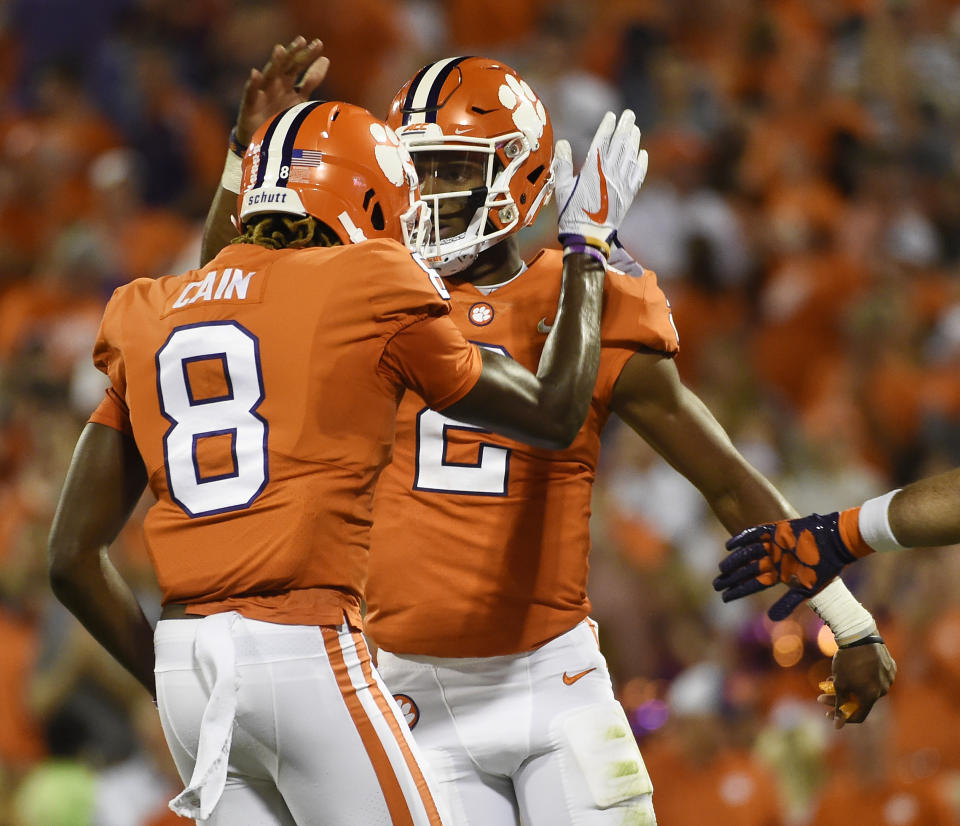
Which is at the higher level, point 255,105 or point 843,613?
point 255,105

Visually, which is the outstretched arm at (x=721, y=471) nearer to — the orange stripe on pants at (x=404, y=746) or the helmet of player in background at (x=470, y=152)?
the helmet of player in background at (x=470, y=152)

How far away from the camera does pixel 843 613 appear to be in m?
3.09

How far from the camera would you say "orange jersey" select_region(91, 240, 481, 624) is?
7.79 feet

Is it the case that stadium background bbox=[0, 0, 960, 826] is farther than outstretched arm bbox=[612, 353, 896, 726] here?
Yes

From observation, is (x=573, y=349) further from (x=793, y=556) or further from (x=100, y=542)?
(x=100, y=542)

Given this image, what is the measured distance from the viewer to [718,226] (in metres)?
7.58

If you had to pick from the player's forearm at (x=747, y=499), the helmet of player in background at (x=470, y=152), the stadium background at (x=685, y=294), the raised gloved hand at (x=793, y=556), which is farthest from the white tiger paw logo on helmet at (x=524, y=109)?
the stadium background at (x=685, y=294)

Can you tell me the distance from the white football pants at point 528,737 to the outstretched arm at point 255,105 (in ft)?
3.51

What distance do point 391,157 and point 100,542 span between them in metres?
0.95

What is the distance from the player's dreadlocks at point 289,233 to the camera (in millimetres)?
2562

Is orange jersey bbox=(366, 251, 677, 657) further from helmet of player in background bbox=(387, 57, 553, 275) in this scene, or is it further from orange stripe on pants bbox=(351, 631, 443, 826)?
orange stripe on pants bbox=(351, 631, 443, 826)

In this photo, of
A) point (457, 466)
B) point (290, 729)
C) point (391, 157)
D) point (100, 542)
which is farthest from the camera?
point (457, 466)

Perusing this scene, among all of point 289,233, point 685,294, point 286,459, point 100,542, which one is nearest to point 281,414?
point 286,459

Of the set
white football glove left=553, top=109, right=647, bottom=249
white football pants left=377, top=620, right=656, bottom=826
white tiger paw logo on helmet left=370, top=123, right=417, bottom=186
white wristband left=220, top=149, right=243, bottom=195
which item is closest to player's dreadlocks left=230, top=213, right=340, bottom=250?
white tiger paw logo on helmet left=370, top=123, right=417, bottom=186
